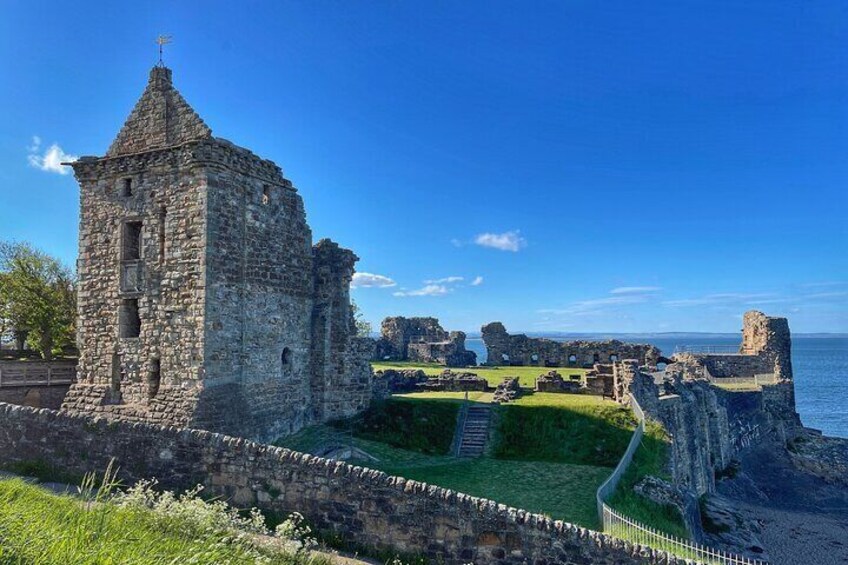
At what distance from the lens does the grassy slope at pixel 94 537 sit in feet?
19.7

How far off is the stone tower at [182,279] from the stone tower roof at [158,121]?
0.14 feet

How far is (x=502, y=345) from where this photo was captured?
4850 centimetres

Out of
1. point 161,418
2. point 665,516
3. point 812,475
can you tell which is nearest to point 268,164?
point 161,418

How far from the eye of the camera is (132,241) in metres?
18.7

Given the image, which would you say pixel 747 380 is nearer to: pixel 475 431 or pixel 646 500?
pixel 646 500

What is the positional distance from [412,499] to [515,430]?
43.8 feet

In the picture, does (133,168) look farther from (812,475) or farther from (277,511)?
(812,475)

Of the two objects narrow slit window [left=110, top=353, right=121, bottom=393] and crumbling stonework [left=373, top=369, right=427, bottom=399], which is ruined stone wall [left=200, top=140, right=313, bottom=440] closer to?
narrow slit window [left=110, top=353, right=121, bottom=393]

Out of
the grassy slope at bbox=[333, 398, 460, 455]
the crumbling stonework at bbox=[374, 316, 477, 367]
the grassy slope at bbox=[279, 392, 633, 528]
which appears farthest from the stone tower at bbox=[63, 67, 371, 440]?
the crumbling stonework at bbox=[374, 316, 477, 367]

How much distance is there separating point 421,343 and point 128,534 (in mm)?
43551

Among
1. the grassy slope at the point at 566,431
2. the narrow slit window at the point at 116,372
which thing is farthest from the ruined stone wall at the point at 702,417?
the narrow slit window at the point at 116,372

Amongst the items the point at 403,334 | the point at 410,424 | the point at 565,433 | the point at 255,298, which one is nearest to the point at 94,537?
the point at 255,298

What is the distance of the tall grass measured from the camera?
611cm

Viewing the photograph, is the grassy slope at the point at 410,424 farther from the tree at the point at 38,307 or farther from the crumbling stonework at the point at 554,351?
the crumbling stonework at the point at 554,351
